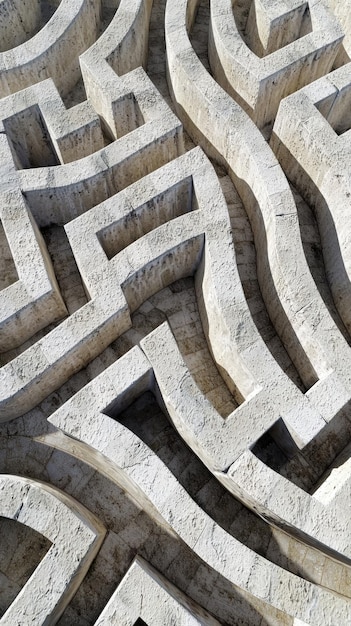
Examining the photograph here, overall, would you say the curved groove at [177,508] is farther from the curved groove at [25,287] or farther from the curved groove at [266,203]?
the curved groove at [266,203]

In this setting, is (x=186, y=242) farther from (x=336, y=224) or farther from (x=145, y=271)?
(x=336, y=224)

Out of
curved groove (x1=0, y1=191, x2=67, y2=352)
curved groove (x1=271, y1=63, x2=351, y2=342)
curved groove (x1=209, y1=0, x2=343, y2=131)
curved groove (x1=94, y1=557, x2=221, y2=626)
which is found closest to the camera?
curved groove (x1=94, y1=557, x2=221, y2=626)

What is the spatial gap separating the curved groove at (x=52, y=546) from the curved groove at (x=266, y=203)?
456 centimetres

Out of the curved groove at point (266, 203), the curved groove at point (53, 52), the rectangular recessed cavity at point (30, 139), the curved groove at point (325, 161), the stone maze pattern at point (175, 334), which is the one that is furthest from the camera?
the curved groove at point (53, 52)

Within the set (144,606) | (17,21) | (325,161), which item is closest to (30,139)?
(17,21)

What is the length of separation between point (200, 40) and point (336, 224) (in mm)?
6603

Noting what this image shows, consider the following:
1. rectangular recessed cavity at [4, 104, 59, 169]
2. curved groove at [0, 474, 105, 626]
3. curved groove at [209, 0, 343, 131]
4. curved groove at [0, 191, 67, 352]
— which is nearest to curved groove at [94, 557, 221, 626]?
curved groove at [0, 474, 105, 626]

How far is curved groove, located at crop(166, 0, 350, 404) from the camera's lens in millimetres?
7770

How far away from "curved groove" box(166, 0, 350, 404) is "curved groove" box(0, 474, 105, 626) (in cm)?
456

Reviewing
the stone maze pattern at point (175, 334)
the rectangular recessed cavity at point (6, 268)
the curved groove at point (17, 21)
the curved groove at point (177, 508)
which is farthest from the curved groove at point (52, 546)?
the curved groove at point (17, 21)

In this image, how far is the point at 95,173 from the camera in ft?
27.7

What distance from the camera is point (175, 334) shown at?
8602mm

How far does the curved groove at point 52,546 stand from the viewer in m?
6.39

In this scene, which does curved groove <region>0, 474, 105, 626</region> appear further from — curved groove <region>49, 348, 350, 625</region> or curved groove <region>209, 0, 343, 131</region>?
curved groove <region>209, 0, 343, 131</region>
